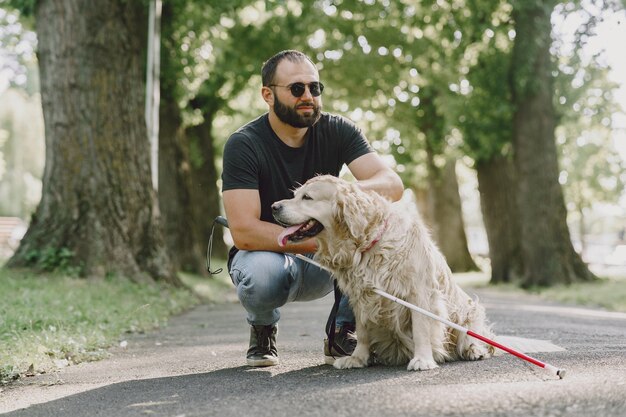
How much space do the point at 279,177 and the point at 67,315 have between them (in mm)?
2897

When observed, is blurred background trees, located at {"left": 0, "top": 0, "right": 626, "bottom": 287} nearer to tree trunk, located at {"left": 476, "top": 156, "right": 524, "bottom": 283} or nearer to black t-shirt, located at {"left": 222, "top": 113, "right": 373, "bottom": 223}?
tree trunk, located at {"left": 476, "top": 156, "right": 524, "bottom": 283}

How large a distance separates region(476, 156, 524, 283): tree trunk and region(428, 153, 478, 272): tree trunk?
16.8 ft

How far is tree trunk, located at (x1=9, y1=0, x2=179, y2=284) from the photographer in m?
9.76

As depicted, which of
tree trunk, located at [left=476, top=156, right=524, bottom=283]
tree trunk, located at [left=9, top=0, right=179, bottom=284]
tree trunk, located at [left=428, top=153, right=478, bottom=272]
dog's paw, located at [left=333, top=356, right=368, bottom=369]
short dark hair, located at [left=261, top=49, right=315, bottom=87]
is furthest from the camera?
tree trunk, located at [left=428, top=153, right=478, bottom=272]

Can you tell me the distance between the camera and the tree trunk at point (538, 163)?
51.8ft

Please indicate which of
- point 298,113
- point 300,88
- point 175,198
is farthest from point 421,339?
point 175,198

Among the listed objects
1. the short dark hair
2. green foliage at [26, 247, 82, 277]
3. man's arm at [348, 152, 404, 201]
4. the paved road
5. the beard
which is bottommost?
the paved road

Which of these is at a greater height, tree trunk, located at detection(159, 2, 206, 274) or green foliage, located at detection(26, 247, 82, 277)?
tree trunk, located at detection(159, 2, 206, 274)

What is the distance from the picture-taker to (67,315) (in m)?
6.96

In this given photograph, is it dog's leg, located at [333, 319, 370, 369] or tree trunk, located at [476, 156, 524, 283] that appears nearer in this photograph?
dog's leg, located at [333, 319, 370, 369]

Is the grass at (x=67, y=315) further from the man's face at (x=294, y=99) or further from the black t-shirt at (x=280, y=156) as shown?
the man's face at (x=294, y=99)

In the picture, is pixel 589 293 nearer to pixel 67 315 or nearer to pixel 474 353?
pixel 474 353

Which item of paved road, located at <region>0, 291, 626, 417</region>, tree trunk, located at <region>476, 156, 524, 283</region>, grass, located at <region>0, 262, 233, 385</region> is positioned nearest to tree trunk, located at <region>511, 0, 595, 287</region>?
tree trunk, located at <region>476, 156, 524, 283</region>

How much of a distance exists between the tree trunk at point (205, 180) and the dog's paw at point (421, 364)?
647 inches
